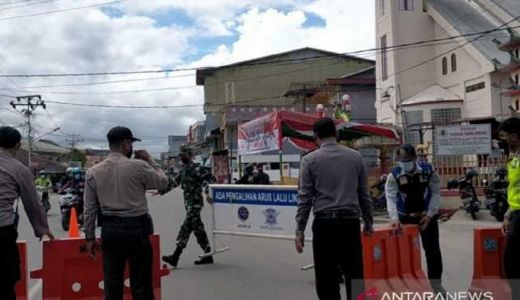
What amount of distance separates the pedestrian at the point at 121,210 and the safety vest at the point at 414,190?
8.39 ft

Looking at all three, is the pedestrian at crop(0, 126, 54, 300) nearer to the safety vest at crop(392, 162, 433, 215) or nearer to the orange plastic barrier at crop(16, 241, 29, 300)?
the orange plastic barrier at crop(16, 241, 29, 300)

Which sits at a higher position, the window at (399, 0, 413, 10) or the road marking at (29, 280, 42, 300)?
the window at (399, 0, 413, 10)

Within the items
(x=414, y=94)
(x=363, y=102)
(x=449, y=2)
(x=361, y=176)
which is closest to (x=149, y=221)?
(x=361, y=176)

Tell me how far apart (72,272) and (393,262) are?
3.29 metres

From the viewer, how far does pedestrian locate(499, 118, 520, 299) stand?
4777 mm

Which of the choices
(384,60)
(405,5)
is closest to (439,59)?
(384,60)

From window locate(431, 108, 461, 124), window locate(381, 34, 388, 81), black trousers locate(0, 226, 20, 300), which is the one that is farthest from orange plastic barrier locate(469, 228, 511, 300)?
window locate(381, 34, 388, 81)

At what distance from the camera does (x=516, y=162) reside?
4.79 m

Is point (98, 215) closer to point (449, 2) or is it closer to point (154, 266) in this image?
point (154, 266)

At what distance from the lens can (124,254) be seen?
5.12m

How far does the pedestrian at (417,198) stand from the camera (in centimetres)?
628

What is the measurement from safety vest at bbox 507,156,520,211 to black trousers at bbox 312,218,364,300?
126cm

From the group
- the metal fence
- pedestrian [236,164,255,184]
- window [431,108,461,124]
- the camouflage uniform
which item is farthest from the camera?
window [431,108,461,124]

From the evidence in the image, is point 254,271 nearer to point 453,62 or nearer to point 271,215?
point 271,215
